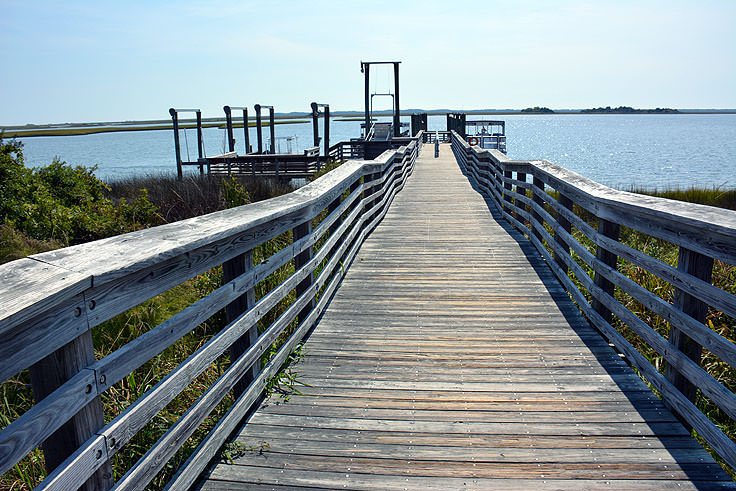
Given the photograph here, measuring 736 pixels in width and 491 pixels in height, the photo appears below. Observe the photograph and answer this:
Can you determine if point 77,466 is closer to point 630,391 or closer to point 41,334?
point 41,334

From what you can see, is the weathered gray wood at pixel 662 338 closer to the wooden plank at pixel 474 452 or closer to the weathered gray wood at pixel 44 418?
the wooden plank at pixel 474 452

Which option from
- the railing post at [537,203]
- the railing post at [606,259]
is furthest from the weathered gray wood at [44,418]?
the railing post at [537,203]

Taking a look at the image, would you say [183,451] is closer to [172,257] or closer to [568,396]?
[172,257]

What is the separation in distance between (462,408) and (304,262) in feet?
5.87

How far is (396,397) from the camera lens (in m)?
3.69

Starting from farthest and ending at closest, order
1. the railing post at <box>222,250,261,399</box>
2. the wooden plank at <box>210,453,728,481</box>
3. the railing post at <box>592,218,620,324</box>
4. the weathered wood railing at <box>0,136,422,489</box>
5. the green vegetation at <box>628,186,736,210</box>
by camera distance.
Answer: the green vegetation at <box>628,186,736,210</box> → the railing post at <box>592,218,620,324</box> → the railing post at <box>222,250,261,399</box> → the wooden plank at <box>210,453,728,481</box> → the weathered wood railing at <box>0,136,422,489</box>

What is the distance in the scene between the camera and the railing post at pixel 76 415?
177 centimetres

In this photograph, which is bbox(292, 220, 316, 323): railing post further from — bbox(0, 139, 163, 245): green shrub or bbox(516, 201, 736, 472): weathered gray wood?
bbox(0, 139, 163, 245): green shrub

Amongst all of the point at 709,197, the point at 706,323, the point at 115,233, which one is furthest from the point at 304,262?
the point at 709,197

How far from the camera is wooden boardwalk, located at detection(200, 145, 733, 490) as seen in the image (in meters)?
2.88

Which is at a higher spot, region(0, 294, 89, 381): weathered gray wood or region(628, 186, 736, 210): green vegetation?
region(0, 294, 89, 381): weathered gray wood

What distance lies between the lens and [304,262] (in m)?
4.67

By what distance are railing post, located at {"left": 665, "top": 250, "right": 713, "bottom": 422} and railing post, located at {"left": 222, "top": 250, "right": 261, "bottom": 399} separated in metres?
2.42

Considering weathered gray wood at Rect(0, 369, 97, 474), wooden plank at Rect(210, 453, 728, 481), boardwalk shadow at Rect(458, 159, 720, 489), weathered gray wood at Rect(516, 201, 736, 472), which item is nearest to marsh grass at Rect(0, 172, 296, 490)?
wooden plank at Rect(210, 453, 728, 481)
